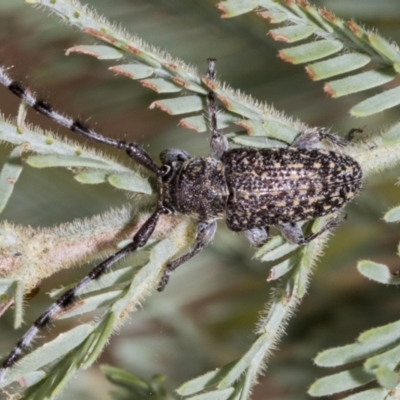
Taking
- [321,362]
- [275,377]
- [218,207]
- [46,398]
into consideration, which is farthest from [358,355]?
[275,377]

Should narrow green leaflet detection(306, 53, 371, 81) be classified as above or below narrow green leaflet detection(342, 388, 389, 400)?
above

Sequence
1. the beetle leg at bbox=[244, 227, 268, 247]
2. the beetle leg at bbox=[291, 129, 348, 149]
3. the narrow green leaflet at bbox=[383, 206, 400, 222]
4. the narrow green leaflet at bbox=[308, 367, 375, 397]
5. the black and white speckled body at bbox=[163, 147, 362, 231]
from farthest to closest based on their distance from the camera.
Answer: the beetle leg at bbox=[244, 227, 268, 247], the black and white speckled body at bbox=[163, 147, 362, 231], the beetle leg at bbox=[291, 129, 348, 149], the narrow green leaflet at bbox=[383, 206, 400, 222], the narrow green leaflet at bbox=[308, 367, 375, 397]

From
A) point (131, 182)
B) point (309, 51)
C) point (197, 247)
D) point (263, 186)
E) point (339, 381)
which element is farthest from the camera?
point (263, 186)

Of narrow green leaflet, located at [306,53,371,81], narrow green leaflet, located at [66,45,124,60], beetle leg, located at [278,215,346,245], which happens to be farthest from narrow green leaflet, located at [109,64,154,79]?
beetle leg, located at [278,215,346,245]

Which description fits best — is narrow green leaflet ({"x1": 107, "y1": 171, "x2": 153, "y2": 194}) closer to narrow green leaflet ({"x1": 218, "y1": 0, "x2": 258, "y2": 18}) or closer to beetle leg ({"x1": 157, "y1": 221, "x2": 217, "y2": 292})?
beetle leg ({"x1": 157, "y1": 221, "x2": 217, "y2": 292})

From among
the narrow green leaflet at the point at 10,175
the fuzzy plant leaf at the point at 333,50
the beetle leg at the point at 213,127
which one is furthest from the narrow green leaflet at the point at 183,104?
the narrow green leaflet at the point at 10,175

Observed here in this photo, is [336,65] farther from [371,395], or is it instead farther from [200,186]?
[371,395]

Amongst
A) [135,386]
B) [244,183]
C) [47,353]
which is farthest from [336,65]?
[135,386]
